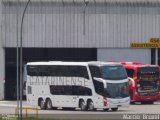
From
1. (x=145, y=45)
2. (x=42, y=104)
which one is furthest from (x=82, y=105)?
(x=145, y=45)

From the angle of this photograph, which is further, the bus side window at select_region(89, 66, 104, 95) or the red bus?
the red bus

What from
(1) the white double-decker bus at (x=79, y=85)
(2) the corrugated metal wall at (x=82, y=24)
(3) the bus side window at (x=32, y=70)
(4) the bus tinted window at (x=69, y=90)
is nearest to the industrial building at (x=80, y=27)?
(2) the corrugated metal wall at (x=82, y=24)

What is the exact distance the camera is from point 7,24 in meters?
68.5

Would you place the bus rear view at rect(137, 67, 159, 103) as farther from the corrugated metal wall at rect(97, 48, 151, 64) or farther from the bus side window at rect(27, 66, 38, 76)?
the bus side window at rect(27, 66, 38, 76)

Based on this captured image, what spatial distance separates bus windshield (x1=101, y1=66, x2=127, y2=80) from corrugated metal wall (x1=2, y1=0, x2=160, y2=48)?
14.3 metres

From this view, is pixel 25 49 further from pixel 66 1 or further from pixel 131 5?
pixel 131 5

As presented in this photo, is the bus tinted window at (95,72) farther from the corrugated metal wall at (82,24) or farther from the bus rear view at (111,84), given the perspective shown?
the corrugated metal wall at (82,24)

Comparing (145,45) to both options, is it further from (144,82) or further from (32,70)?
(32,70)

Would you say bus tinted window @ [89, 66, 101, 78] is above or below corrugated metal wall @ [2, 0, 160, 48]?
below

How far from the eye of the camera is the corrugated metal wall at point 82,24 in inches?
2702

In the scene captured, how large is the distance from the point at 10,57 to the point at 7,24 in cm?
277

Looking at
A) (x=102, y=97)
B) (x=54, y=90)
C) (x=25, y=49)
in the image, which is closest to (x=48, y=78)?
(x=54, y=90)

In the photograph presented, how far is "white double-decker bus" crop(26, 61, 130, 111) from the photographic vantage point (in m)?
53.6

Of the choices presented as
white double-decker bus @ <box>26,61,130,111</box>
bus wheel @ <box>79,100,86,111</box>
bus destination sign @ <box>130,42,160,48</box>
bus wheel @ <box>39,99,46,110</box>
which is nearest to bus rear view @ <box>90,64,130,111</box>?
white double-decker bus @ <box>26,61,130,111</box>
